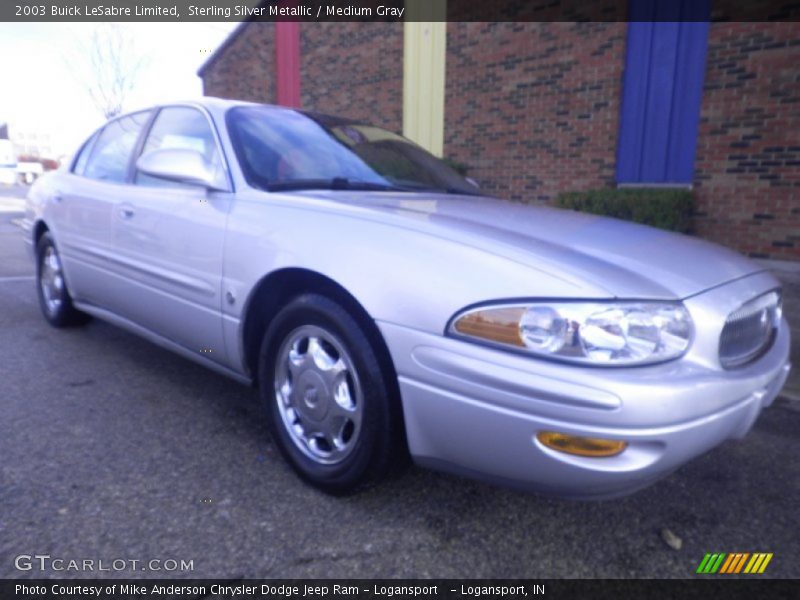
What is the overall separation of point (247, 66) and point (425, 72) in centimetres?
565

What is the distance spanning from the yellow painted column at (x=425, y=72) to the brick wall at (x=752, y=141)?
4087mm

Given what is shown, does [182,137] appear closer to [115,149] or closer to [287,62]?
[115,149]

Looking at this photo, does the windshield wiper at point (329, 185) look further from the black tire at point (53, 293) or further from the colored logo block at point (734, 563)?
the black tire at point (53, 293)

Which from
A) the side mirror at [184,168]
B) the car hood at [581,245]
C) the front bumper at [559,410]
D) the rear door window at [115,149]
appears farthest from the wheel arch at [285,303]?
the rear door window at [115,149]

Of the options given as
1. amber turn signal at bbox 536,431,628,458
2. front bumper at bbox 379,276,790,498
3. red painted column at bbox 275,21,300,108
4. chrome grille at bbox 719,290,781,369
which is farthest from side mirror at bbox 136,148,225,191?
Result: red painted column at bbox 275,21,300,108

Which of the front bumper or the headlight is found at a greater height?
the headlight

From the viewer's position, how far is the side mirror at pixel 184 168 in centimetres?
268

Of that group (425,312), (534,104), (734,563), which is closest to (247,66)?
(534,104)

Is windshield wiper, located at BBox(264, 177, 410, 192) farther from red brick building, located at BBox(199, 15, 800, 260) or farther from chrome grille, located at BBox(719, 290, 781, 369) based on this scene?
red brick building, located at BBox(199, 15, 800, 260)

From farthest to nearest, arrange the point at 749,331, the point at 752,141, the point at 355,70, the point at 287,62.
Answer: the point at 287,62 < the point at 355,70 < the point at 752,141 < the point at 749,331

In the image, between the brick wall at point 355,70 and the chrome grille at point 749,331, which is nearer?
the chrome grille at point 749,331

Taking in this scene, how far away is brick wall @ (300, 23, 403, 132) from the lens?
1042cm

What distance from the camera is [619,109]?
7547 mm

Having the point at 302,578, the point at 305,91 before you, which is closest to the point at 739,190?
the point at 302,578
